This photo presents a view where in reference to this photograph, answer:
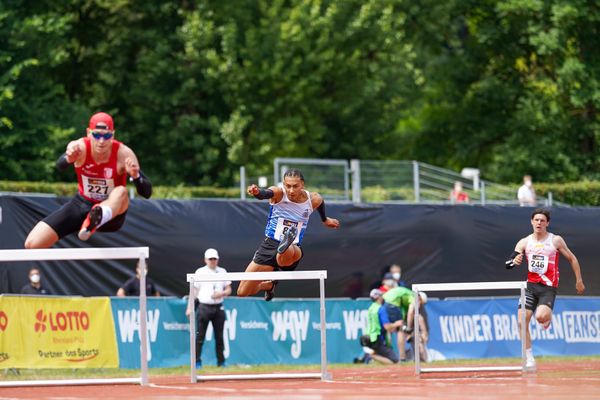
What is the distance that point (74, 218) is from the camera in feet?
46.0

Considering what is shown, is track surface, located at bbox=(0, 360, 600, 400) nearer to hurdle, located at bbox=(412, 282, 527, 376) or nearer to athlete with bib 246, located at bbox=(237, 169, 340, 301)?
hurdle, located at bbox=(412, 282, 527, 376)

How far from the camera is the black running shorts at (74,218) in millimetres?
14023

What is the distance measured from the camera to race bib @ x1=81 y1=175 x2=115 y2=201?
14.0 meters

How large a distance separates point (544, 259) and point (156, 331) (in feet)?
23.3

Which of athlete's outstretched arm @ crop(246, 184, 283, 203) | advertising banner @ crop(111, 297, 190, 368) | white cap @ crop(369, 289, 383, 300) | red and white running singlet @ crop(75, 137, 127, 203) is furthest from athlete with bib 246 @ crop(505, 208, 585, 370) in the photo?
red and white running singlet @ crop(75, 137, 127, 203)

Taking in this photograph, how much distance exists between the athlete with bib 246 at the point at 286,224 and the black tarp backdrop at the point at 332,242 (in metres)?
6.68

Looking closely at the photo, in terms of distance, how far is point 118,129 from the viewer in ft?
136

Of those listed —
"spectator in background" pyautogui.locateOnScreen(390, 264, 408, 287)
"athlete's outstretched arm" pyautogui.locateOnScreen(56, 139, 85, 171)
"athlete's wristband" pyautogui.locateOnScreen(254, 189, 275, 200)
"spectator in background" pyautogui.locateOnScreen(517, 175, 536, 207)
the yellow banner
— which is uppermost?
"spectator in background" pyautogui.locateOnScreen(517, 175, 536, 207)

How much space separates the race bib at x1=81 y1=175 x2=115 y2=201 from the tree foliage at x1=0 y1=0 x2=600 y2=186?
22.1m

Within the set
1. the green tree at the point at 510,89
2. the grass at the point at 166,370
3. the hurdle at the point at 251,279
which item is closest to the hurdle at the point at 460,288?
the hurdle at the point at 251,279

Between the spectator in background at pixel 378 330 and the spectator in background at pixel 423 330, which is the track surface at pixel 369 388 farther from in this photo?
the spectator in background at pixel 423 330

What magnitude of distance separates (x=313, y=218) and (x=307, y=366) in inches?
141

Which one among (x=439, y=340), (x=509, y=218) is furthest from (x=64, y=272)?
(x=509, y=218)

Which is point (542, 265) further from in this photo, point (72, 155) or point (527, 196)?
point (527, 196)
